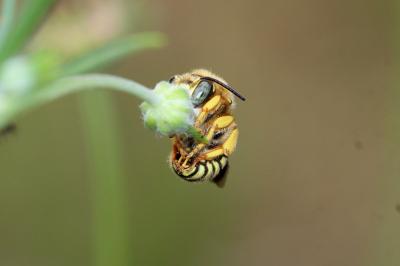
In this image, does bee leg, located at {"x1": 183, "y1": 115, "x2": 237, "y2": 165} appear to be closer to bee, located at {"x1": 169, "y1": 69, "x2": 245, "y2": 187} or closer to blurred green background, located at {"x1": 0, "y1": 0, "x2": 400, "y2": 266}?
bee, located at {"x1": 169, "y1": 69, "x2": 245, "y2": 187}

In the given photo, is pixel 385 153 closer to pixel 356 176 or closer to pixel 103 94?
pixel 356 176

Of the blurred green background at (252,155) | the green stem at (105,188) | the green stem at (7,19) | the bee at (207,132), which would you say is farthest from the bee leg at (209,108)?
the blurred green background at (252,155)

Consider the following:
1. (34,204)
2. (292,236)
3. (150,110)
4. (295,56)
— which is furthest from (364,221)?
(150,110)

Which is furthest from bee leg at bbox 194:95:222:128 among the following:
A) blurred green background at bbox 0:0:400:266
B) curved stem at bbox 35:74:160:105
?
blurred green background at bbox 0:0:400:266

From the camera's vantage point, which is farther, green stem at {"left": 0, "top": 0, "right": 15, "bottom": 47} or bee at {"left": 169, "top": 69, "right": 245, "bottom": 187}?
bee at {"left": 169, "top": 69, "right": 245, "bottom": 187}

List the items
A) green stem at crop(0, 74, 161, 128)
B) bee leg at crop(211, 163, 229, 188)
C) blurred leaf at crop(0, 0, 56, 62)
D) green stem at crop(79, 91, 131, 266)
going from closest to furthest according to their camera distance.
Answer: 1. green stem at crop(0, 74, 161, 128)
2. blurred leaf at crop(0, 0, 56, 62)
3. bee leg at crop(211, 163, 229, 188)
4. green stem at crop(79, 91, 131, 266)

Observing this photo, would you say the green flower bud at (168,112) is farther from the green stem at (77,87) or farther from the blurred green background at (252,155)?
the blurred green background at (252,155)
